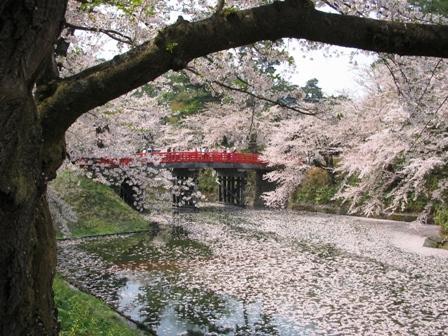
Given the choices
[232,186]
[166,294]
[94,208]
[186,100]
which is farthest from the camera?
[186,100]

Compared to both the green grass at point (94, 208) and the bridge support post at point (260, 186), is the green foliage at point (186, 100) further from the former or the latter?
the green grass at point (94, 208)

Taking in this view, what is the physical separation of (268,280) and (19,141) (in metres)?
9.62

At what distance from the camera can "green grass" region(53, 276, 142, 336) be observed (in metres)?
6.13

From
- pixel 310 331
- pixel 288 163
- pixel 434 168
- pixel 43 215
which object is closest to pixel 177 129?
pixel 288 163

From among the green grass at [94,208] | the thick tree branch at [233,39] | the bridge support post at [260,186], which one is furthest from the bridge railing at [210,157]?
the thick tree branch at [233,39]

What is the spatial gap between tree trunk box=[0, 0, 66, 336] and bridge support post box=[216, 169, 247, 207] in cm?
Result: 3036

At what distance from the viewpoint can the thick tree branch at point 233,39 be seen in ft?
8.94

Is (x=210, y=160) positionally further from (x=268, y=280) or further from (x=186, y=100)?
(x=268, y=280)

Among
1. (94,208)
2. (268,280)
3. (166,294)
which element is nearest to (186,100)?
(94,208)

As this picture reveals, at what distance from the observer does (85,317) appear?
6809 mm

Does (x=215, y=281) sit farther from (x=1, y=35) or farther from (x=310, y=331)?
(x=1, y=35)

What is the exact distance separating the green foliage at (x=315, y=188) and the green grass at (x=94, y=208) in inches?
523

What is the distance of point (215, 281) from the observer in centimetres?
1094

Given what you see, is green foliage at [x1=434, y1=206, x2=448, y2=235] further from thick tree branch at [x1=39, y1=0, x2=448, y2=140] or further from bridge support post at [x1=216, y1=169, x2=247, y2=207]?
bridge support post at [x1=216, y1=169, x2=247, y2=207]
